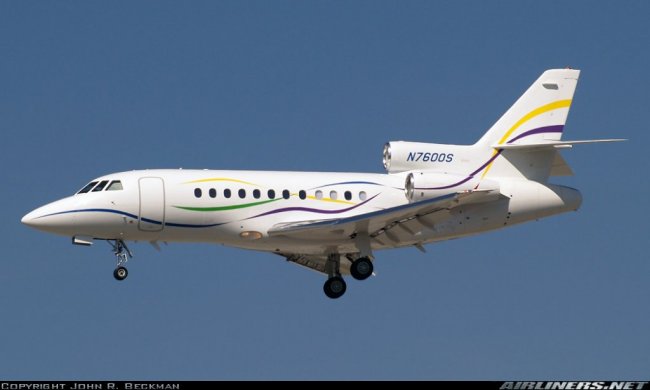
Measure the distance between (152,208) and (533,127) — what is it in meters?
12.0

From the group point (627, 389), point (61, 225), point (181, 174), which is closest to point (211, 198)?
point (181, 174)

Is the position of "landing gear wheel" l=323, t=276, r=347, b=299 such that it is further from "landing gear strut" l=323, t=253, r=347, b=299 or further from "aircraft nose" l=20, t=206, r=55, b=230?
"aircraft nose" l=20, t=206, r=55, b=230

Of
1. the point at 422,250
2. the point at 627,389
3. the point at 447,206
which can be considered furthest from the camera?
the point at 422,250

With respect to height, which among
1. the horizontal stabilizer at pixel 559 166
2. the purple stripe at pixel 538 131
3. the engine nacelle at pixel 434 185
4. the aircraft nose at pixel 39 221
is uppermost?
the purple stripe at pixel 538 131

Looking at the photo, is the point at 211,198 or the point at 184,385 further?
the point at 211,198

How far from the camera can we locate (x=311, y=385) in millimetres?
31562

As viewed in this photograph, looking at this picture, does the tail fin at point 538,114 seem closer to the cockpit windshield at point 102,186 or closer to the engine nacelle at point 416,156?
the engine nacelle at point 416,156

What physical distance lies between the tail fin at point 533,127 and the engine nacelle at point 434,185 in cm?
97

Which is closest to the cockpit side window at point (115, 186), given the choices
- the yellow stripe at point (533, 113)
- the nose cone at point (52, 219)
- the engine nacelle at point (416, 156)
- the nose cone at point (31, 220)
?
the nose cone at point (52, 219)

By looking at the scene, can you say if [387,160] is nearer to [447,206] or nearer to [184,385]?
[447,206]

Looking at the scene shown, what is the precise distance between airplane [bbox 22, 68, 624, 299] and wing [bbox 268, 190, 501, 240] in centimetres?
4

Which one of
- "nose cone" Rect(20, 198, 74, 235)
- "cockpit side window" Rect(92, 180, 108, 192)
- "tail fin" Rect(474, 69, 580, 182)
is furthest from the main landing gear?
"nose cone" Rect(20, 198, 74, 235)

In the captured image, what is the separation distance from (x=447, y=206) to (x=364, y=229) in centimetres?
258

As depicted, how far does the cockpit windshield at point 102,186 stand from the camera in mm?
42031
